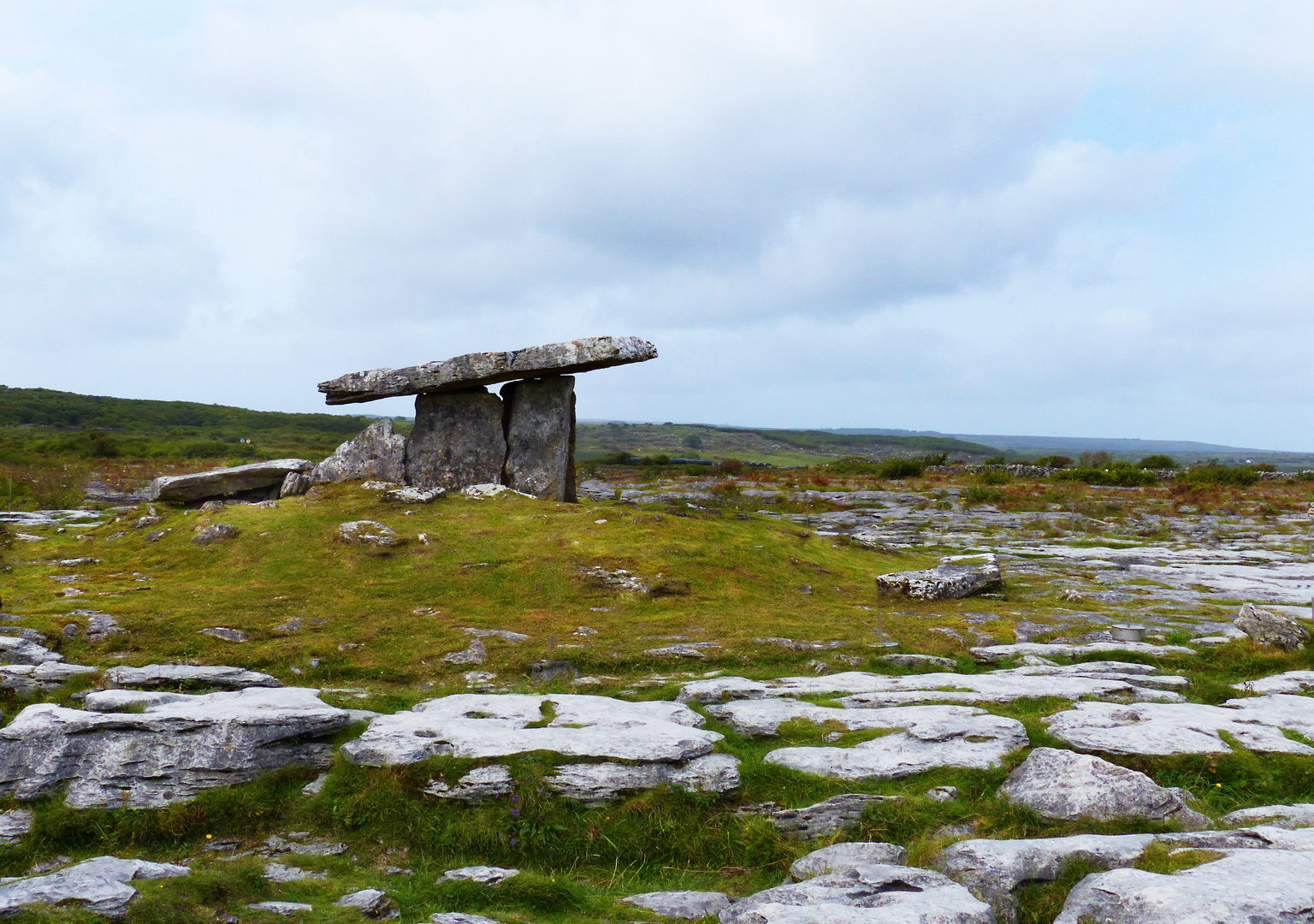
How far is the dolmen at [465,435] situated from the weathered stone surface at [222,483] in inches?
90.8

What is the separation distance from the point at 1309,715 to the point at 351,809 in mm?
10561

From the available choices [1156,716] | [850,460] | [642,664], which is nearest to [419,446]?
[642,664]

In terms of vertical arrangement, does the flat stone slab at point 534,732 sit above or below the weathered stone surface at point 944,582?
below

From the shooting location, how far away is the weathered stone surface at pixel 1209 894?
4742 mm

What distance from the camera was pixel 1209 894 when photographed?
16.3 feet

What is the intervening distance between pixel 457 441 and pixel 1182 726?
62.8 ft

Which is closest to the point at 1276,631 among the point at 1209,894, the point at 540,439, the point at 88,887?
the point at 1209,894

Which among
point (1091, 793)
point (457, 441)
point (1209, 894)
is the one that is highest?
point (457, 441)

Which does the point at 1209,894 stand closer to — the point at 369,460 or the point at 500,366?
the point at 500,366

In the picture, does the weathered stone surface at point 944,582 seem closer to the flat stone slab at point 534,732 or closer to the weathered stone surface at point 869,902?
the flat stone slab at point 534,732

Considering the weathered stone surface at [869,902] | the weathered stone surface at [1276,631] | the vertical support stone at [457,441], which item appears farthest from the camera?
the vertical support stone at [457,441]

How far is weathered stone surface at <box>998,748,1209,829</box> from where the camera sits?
6.88m

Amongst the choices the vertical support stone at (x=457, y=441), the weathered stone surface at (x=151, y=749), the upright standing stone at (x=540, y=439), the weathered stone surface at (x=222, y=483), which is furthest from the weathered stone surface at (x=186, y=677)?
the weathered stone surface at (x=222, y=483)

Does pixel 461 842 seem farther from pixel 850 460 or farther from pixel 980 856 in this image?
pixel 850 460
